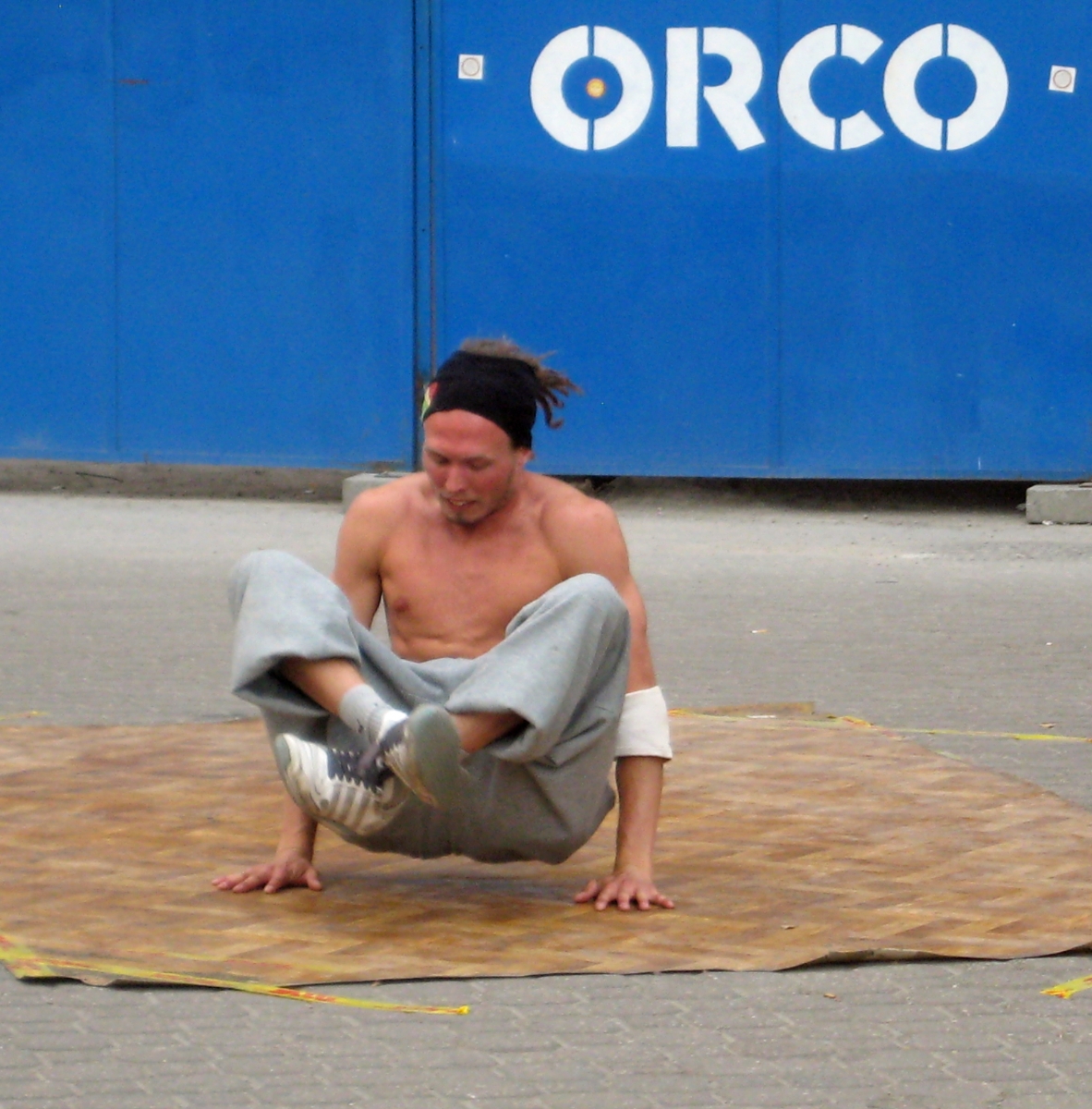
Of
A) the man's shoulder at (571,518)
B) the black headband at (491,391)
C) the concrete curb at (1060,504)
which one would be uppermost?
the black headband at (491,391)

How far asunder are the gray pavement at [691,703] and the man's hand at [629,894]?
401mm

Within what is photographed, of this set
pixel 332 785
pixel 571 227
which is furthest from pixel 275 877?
pixel 571 227

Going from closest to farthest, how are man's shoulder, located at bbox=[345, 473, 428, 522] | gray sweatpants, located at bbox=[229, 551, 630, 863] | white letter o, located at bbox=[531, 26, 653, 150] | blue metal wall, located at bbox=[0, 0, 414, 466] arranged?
gray sweatpants, located at bbox=[229, 551, 630, 863], man's shoulder, located at bbox=[345, 473, 428, 522], white letter o, located at bbox=[531, 26, 653, 150], blue metal wall, located at bbox=[0, 0, 414, 466]

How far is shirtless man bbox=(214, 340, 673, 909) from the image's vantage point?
3.32 metres

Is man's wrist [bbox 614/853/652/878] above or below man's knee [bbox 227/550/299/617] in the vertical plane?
below

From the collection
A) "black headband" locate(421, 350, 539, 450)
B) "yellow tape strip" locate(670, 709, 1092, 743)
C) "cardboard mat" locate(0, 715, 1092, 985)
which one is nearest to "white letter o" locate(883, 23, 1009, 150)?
"yellow tape strip" locate(670, 709, 1092, 743)

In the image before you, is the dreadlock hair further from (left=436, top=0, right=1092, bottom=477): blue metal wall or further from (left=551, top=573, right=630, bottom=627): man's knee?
(left=436, top=0, right=1092, bottom=477): blue metal wall

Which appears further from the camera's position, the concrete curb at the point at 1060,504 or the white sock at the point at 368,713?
the concrete curb at the point at 1060,504

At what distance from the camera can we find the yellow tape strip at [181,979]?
3041 millimetres

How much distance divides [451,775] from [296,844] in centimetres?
66

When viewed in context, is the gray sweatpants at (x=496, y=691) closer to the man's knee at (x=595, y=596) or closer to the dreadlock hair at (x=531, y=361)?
the man's knee at (x=595, y=596)

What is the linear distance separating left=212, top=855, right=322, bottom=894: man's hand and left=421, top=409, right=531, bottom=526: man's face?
0.71 metres

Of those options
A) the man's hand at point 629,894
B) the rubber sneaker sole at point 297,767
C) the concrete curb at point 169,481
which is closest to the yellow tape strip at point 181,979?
the rubber sneaker sole at point 297,767

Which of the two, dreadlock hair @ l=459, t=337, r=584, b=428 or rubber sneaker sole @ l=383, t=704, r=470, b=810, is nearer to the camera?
rubber sneaker sole @ l=383, t=704, r=470, b=810
